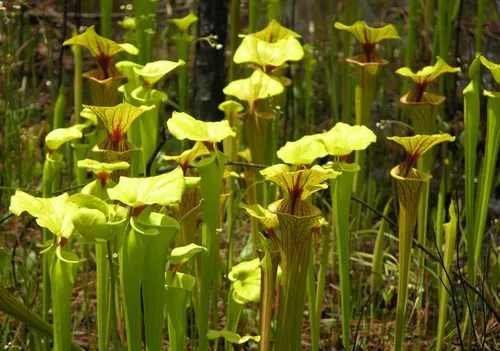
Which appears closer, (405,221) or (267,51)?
(405,221)

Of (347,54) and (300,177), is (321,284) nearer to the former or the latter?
(300,177)

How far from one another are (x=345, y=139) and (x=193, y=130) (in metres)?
0.25

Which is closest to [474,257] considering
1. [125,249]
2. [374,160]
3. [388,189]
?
[125,249]

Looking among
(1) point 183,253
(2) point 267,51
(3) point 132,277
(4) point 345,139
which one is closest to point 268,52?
(2) point 267,51

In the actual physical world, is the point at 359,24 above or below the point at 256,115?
above

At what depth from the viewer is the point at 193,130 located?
3.72ft

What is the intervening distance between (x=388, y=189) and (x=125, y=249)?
1746 millimetres

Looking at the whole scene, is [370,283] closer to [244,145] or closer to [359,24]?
[359,24]

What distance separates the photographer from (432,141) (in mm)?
1199

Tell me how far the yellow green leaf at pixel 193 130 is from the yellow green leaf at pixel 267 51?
371 mm

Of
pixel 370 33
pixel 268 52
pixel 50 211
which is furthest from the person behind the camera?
pixel 370 33

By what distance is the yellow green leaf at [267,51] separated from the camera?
1492 mm

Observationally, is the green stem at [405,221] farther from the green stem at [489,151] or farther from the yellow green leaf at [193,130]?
the yellow green leaf at [193,130]

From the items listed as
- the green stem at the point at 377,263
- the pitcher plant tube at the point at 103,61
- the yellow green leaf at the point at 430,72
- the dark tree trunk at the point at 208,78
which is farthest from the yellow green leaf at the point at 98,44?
the dark tree trunk at the point at 208,78
